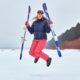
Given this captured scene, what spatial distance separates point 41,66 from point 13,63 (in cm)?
49

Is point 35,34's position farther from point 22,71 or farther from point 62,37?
point 62,37

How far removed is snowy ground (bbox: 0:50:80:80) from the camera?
13.2 ft

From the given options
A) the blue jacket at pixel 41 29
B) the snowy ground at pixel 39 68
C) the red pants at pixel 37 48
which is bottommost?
the snowy ground at pixel 39 68

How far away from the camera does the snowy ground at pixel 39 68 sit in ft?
13.2


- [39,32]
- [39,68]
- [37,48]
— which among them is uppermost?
[39,32]

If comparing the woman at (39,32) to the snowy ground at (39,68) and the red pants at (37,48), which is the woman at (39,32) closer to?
the red pants at (37,48)

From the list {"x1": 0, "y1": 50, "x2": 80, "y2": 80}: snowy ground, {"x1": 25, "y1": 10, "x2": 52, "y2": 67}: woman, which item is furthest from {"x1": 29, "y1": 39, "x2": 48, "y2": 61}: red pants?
{"x1": 0, "y1": 50, "x2": 80, "y2": 80}: snowy ground

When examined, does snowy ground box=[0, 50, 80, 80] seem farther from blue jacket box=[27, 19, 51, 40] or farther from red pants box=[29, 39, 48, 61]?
blue jacket box=[27, 19, 51, 40]

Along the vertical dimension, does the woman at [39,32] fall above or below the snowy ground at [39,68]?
above

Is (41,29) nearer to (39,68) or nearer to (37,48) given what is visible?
(37,48)

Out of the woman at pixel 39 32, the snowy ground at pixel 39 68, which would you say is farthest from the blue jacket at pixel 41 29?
the snowy ground at pixel 39 68

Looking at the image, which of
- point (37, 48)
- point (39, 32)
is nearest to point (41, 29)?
point (39, 32)

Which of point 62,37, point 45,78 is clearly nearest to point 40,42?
point 45,78

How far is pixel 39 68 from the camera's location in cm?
453
